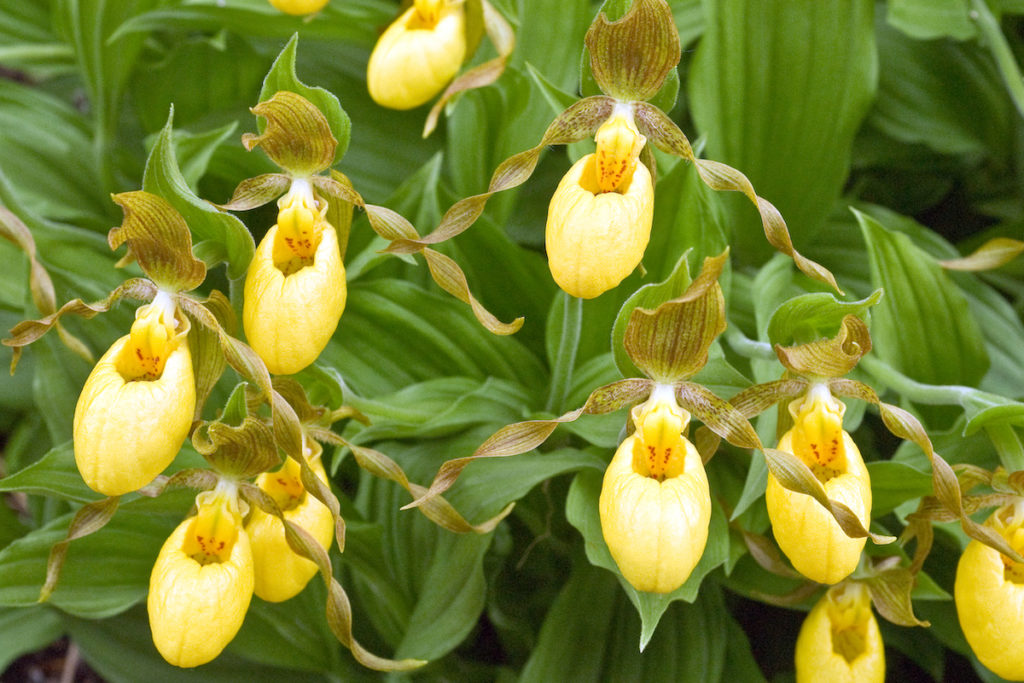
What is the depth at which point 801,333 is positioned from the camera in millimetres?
1259

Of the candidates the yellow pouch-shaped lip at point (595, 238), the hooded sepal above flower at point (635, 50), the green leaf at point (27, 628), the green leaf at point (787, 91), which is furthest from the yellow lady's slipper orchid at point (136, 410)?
the green leaf at point (787, 91)

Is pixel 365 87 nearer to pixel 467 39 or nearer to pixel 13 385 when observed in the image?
pixel 467 39

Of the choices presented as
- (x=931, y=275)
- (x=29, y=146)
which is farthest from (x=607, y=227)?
(x=29, y=146)

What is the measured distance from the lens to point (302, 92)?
1.18 meters

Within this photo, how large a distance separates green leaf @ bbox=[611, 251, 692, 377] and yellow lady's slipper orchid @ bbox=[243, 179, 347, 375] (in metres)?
0.36

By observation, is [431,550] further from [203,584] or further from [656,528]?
[656,528]

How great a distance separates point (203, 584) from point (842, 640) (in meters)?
0.91

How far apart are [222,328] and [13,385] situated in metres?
0.97

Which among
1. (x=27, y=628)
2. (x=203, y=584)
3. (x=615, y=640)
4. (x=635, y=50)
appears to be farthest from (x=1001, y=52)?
(x=27, y=628)

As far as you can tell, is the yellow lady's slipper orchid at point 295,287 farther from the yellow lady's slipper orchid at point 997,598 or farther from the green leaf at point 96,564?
the yellow lady's slipper orchid at point 997,598

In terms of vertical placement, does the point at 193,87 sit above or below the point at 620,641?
above

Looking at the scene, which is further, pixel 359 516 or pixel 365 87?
pixel 365 87

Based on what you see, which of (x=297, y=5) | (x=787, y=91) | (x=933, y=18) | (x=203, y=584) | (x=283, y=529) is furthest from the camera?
(x=933, y=18)

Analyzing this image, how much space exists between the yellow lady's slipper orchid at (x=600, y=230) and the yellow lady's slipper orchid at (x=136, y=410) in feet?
1.58
